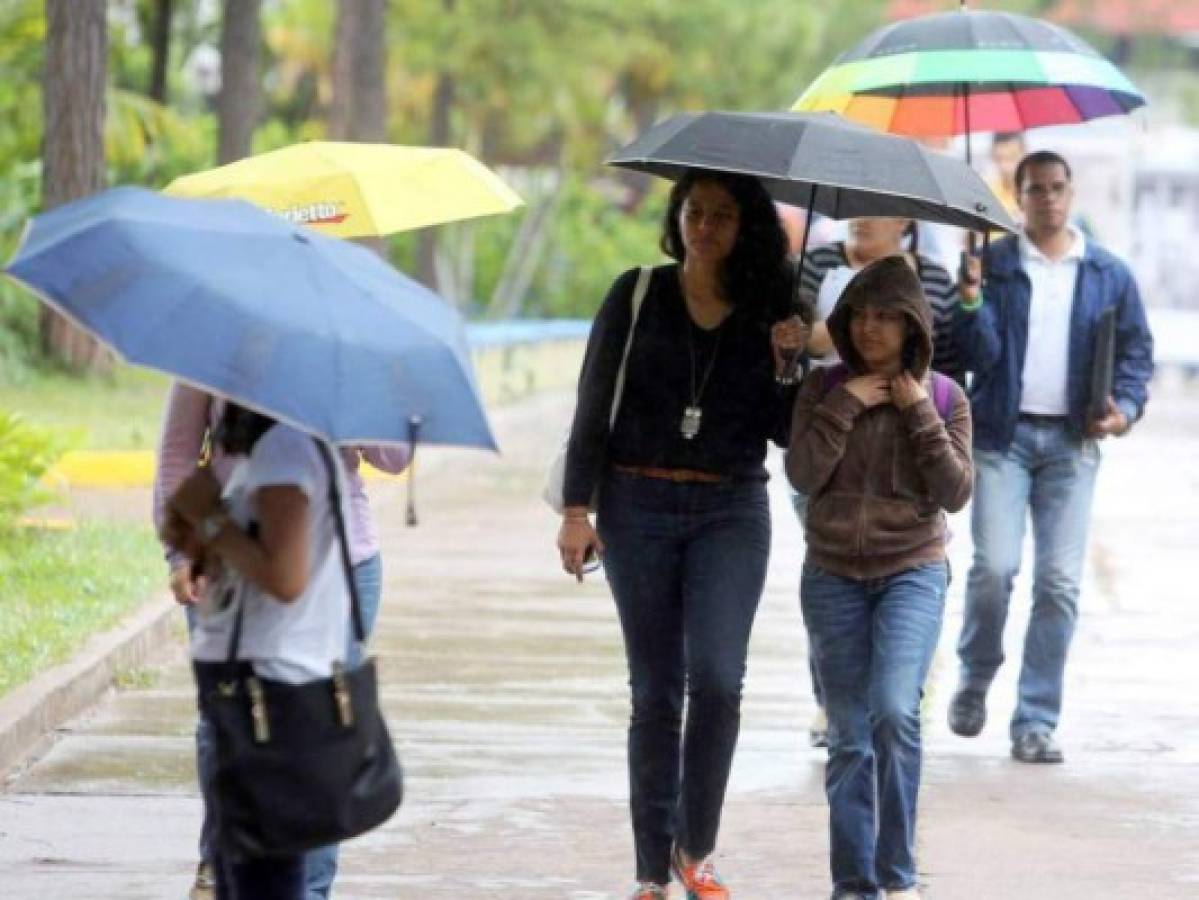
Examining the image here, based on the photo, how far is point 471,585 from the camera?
47.2 feet

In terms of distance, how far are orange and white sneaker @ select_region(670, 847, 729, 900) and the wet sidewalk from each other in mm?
451

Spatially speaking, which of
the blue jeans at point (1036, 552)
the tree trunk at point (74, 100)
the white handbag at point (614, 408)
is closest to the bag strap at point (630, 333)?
the white handbag at point (614, 408)

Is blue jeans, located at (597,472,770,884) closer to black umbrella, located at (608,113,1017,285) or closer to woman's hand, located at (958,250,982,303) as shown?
black umbrella, located at (608,113,1017,285)

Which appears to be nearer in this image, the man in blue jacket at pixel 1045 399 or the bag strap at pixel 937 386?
the bag strap at pixel 937 386

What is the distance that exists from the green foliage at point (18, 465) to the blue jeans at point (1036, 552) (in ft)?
18.2

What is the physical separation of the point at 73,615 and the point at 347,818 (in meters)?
6.49

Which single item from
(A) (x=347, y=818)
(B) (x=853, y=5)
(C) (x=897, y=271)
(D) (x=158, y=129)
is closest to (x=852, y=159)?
(C) (x=897, y=271)

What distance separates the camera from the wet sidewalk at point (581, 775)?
7.93m

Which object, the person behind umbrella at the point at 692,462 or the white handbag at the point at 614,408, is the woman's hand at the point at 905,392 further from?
the white handbag at the point at 614,408

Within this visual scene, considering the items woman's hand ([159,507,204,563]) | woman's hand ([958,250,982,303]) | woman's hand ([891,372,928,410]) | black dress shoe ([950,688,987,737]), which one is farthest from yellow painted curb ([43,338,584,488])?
woman's hand ([159,507,204,563])

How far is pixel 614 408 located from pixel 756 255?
1.65ft

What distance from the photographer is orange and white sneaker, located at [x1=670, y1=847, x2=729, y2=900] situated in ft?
23.8

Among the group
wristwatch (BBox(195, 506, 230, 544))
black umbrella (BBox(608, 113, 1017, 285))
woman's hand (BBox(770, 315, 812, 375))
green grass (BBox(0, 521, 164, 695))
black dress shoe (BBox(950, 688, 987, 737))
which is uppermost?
black umbrella (BBox(608, 113, 1017, 285))

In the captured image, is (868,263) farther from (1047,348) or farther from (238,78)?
(238,78)
